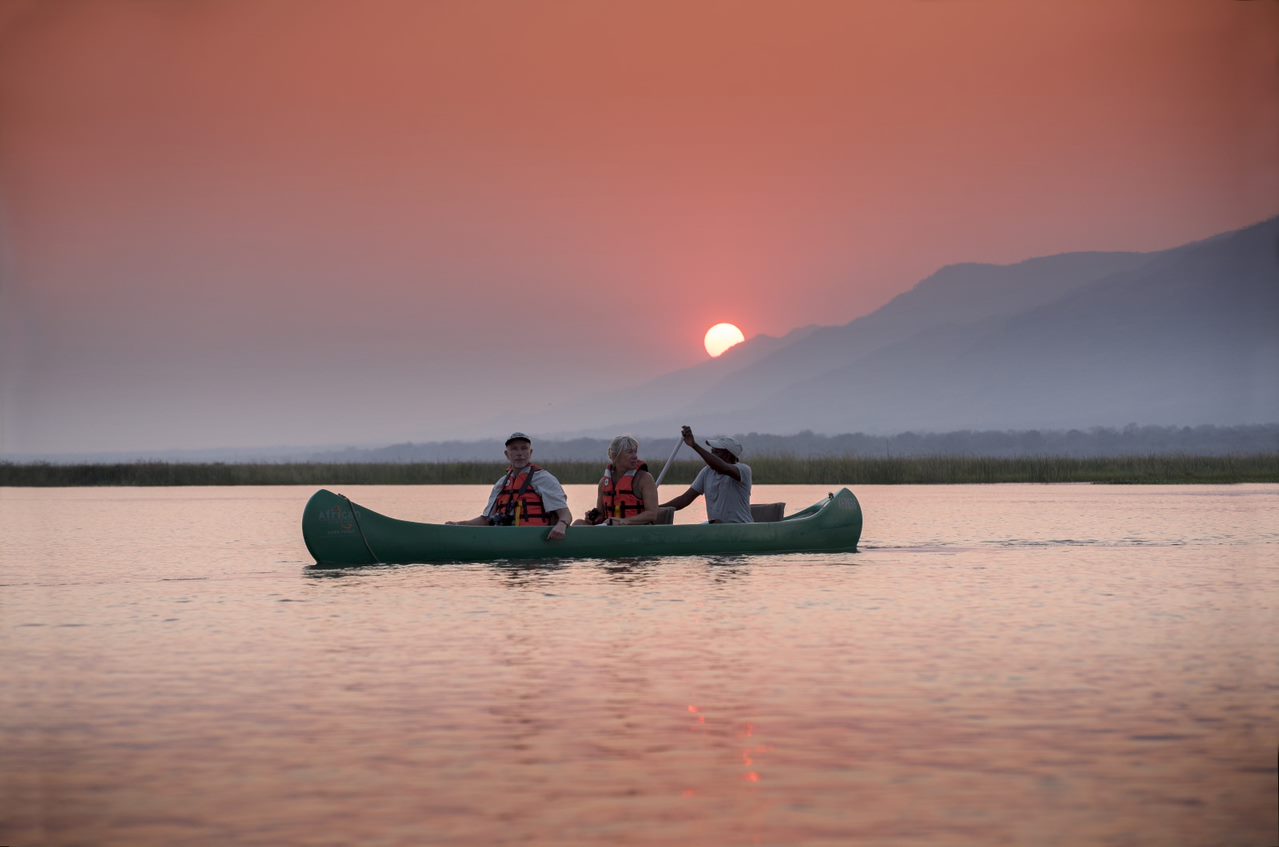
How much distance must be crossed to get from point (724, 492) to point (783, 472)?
3648cm

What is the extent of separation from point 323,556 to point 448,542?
1597 mm

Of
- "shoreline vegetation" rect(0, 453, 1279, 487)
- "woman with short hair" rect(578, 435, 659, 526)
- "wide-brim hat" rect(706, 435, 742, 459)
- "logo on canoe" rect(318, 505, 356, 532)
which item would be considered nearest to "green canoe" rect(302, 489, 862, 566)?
"logo on canoe" rect(318, 505, 356, 532)

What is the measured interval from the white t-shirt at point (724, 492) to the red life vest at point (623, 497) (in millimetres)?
948

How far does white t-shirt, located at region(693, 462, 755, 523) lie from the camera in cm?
1936

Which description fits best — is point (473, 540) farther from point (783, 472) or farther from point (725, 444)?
point (783, 472)

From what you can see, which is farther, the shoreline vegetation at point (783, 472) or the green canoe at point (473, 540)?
the shoreline vegetation at point (783, 472)

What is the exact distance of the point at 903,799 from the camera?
6.92 meters

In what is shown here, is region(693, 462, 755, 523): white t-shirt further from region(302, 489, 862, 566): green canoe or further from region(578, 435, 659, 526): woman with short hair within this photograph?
region(578, 435, 659, 526): woman with short hair

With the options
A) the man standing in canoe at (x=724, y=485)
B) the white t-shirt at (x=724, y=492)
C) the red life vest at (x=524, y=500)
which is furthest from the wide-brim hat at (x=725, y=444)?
the red life vest at (x=524, y=500)

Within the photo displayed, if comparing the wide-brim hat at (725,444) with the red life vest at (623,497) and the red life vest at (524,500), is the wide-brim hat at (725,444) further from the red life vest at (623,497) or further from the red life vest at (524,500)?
the red life vest at (524,500)

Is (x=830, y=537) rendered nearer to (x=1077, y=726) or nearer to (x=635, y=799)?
(x=1077, y=726)

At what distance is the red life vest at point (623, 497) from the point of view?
1858cm

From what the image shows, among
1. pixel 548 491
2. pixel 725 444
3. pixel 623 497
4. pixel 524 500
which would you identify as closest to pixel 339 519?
pixel 524 500

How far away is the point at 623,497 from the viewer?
733 inches
